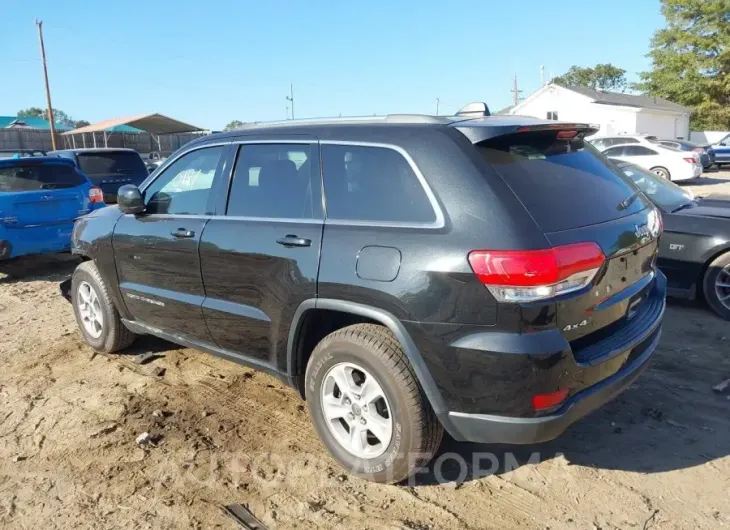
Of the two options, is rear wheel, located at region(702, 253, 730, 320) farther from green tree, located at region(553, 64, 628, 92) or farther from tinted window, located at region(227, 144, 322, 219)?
green tree, located at region(553, 64, 628, 92)

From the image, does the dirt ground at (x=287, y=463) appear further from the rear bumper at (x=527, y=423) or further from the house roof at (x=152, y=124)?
the house roof at (x=152, y=124)

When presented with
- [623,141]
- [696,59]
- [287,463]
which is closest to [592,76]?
[696,59]

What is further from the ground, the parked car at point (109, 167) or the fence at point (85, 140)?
the fence at point (85, 140)

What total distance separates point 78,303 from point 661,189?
19.7 ft

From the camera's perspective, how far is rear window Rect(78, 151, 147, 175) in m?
11.4

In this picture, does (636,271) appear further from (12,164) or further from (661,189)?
(12,164)

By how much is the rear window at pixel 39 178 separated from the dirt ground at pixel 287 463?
402 cm

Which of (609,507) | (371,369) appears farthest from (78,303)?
(609,507)

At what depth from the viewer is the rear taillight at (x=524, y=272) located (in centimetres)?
253

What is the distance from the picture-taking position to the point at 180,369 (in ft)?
15.6

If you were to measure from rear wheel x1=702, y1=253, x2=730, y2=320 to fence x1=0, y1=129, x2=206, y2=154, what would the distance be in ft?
94.5

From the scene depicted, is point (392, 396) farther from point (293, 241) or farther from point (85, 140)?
point (85, 140)

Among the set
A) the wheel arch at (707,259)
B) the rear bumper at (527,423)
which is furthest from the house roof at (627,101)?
the rear bumper at (527,423)

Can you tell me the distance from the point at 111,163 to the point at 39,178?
367 centimetres
